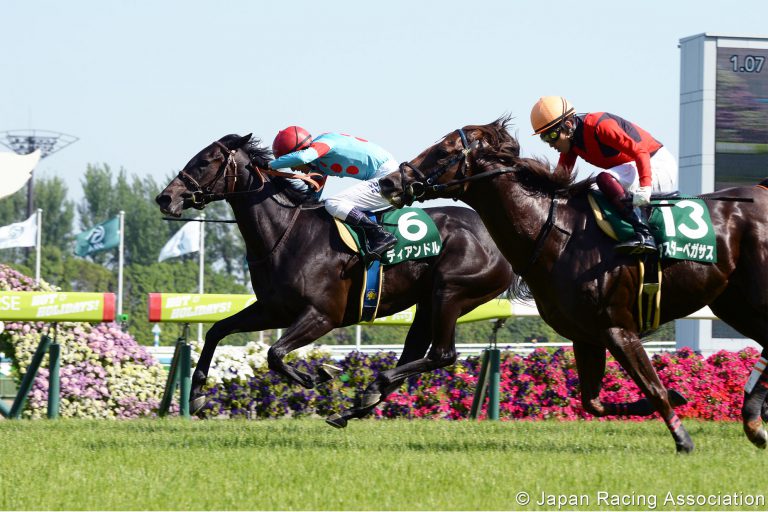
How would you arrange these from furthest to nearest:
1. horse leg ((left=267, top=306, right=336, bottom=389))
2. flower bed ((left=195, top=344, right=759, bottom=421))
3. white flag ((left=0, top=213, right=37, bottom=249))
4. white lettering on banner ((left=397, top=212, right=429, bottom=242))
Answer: white flag ((left=0, top=213, right=37, bottom=249)), flower bed ((left=195, top=344, right=759, bottom=421)), white lettering on banner ((left=397, top=212, right=429, bottom=242)), horse leg ((left=267, top=306, right=336, bottom=389))

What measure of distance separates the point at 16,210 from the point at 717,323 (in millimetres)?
40042

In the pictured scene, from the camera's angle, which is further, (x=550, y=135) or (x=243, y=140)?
(x=243, y=140)

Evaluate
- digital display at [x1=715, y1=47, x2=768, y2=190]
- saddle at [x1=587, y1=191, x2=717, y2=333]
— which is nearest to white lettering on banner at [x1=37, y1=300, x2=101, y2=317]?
saddle at [x1=587, y1=191, x2=717, y2=333]

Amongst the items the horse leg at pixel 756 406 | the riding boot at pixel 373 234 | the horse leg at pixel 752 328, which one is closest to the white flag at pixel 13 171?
the riding boot at pixel 373 234

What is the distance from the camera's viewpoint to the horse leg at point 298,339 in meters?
7.05

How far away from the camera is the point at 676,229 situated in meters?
6.27

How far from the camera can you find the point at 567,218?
628cm

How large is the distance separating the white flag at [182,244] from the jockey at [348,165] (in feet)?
76.0

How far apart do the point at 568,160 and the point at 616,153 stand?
1.08 ft

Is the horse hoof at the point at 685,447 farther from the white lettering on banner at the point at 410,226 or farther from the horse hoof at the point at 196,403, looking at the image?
the horse hoof at the point at 196,403

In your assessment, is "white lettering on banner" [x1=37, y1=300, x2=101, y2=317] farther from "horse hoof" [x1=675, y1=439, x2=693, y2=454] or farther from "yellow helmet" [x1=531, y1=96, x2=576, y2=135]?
"horse hoof" [x1=675, y1=439, x2=693, y2=454]

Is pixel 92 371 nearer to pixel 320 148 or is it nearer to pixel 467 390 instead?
pixel 467 390

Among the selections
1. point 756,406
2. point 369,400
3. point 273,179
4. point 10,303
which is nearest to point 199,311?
point 10,303

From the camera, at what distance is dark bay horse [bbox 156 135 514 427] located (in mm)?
7285
